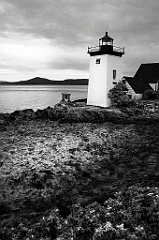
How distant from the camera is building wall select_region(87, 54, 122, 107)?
35.0 metres

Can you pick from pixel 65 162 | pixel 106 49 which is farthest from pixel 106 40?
pixel 65 162

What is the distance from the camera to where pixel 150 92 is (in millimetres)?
38031

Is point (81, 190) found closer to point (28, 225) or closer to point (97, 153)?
point (28, 225)

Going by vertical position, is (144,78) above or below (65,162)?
above

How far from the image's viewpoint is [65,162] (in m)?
12.5

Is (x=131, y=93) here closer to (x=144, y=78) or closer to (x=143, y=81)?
(x=143, y=81)

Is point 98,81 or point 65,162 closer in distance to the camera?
point 65,162

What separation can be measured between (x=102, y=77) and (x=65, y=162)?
968 inches

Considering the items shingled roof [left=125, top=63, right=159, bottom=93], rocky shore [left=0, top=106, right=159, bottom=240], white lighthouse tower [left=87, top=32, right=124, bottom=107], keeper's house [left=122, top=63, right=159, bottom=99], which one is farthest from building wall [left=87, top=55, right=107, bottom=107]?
rocky shore [left=0, top=106, right=159, bottom=240]

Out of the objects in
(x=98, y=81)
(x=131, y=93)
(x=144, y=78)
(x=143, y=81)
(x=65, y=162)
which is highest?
(x=144, y=78)

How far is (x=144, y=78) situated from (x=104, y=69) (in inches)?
452

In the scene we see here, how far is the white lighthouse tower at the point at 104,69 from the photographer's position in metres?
34.9

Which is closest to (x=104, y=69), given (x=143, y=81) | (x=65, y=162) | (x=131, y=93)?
(x=131, y=93)

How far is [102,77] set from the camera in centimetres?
3547
